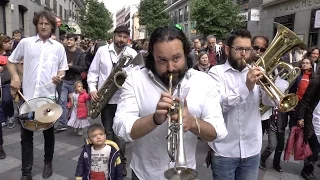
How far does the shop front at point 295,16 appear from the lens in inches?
582

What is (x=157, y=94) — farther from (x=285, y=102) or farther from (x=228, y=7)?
(x=228, y=7)

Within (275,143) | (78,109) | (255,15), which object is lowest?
(275,143)

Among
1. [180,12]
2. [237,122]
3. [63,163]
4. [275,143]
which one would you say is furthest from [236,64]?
[180,12]

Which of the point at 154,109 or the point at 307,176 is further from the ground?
the point at 154,109

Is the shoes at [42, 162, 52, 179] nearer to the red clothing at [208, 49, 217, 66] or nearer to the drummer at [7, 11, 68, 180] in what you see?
the drummer at [7, 11, 68, 180]

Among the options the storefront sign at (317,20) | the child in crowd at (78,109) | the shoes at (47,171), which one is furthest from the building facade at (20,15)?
the shoes at (47,171)

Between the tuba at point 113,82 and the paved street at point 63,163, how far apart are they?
3.40ft

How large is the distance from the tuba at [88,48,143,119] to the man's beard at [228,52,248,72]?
4.14 ft

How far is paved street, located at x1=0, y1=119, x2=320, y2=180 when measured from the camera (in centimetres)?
394

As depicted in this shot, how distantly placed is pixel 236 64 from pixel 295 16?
1589 cm

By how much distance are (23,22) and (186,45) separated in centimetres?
2082

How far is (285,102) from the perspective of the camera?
→ 8.05 ft

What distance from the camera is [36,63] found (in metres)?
3.51

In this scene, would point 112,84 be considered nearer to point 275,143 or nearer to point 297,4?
point 275,143
